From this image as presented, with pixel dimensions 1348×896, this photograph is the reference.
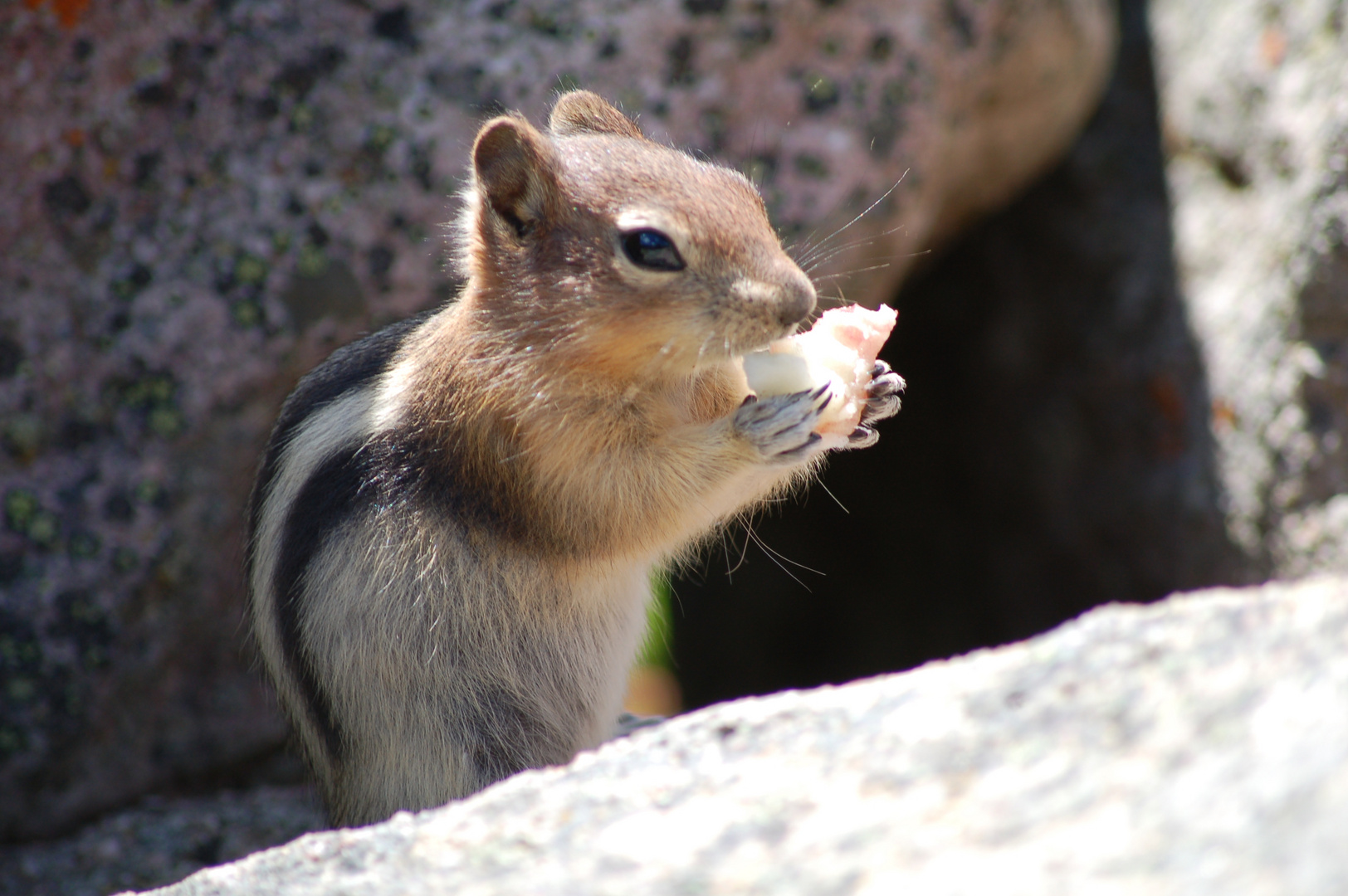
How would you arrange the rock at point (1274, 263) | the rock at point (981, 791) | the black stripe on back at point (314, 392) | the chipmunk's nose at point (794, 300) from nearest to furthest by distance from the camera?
the rock at point (981, 791) < the chipmunk's nose at point (794, 300) < the black stripe on back at point (314, 392) < the rock at point (1274, 263)

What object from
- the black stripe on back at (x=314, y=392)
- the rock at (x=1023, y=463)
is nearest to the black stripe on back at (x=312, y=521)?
the black stripe on back at (x=314, y=392)

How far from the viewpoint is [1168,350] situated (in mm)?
4363

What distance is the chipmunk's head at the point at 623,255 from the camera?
262cm

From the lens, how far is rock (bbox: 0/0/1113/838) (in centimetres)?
336

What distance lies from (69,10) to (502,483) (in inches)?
79.6

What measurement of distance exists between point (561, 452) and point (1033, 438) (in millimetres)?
3052

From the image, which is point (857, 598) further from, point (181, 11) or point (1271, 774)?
point (1271, 774)

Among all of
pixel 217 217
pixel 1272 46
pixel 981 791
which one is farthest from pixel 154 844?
pixel 1272 46

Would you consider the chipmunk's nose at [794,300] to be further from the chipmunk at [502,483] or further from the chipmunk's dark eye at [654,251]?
the chipmunk's dark eye at [654,251]

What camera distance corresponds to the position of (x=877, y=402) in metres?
2.96

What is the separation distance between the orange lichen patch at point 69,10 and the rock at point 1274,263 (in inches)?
156

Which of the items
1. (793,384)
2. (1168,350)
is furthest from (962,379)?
(793,384)

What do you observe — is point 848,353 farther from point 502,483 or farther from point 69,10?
point 69,10

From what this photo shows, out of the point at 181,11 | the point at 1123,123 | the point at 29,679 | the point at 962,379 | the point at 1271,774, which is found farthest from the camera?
the point at 962,379
